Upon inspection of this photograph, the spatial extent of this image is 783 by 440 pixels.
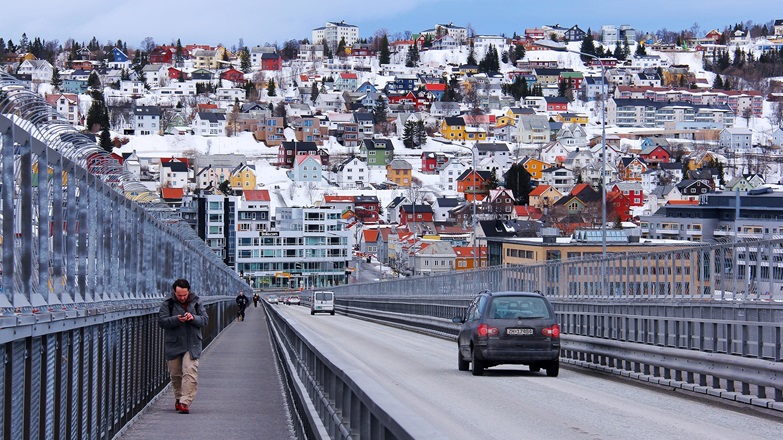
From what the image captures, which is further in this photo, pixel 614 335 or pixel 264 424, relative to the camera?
pixel 614 335

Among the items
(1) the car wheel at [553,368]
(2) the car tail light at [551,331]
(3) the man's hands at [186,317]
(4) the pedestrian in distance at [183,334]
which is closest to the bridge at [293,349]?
(1) the car wheel at [553,368]

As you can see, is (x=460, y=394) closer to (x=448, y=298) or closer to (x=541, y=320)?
(x=541, y=320)

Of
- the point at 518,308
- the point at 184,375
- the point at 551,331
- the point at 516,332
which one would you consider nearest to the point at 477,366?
the point at 516,332

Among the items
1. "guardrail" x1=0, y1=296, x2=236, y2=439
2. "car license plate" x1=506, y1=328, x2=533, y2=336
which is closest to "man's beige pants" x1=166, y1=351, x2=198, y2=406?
"guardrail" x1=0, y1=296, x2=236, y2=439

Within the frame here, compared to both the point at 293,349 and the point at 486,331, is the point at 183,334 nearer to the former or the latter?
the point at 293,349

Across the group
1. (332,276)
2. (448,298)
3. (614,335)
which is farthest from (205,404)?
(332,276)

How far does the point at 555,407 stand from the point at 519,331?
17.0ft

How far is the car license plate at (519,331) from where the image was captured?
71.2 ft

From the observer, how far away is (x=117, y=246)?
1558 centimetres

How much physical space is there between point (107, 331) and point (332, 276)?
151620 millimetres

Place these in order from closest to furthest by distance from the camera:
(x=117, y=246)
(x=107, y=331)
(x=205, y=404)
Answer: (x=107, y=331)
(x=117, y=246)
(x=205, y=404)

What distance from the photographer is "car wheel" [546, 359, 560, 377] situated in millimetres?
22263

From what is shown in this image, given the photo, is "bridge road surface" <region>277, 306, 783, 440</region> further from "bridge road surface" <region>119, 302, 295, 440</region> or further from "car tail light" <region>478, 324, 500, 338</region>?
"bridge road surface" <region>119, 302, 295, 440</region>

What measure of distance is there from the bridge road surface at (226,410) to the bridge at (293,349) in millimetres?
56
